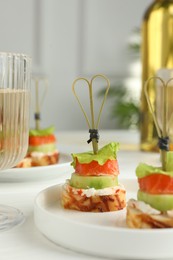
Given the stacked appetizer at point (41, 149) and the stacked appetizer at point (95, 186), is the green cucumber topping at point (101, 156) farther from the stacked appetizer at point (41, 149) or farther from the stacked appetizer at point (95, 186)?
the stacked appetizer at point (41, 149)

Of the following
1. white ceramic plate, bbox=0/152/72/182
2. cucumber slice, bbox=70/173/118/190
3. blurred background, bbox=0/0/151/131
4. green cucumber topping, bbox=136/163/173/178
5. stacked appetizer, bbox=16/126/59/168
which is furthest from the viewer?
blurred background, bbox=0/0/151/131

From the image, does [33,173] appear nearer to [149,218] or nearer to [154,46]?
[149,218]

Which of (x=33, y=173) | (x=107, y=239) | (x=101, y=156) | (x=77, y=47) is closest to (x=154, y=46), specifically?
(x=33, y=173)

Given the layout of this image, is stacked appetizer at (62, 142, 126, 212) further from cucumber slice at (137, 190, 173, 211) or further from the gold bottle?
the gold bottle

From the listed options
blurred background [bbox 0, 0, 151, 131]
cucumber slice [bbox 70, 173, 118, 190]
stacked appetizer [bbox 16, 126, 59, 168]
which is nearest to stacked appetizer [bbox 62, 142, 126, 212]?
cucumber slice [bbox 70, 173, 118, 190]

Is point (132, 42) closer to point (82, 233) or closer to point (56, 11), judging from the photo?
point (56, 11)

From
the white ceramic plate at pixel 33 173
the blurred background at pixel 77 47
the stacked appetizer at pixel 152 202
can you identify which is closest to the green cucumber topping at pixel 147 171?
the stacked appetizer at pixel 152 202

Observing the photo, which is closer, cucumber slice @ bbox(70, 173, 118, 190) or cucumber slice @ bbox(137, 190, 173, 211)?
cucumber slice @ bbox(137, 190, 173, 211)

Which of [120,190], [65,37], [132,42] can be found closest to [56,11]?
[65,37]
